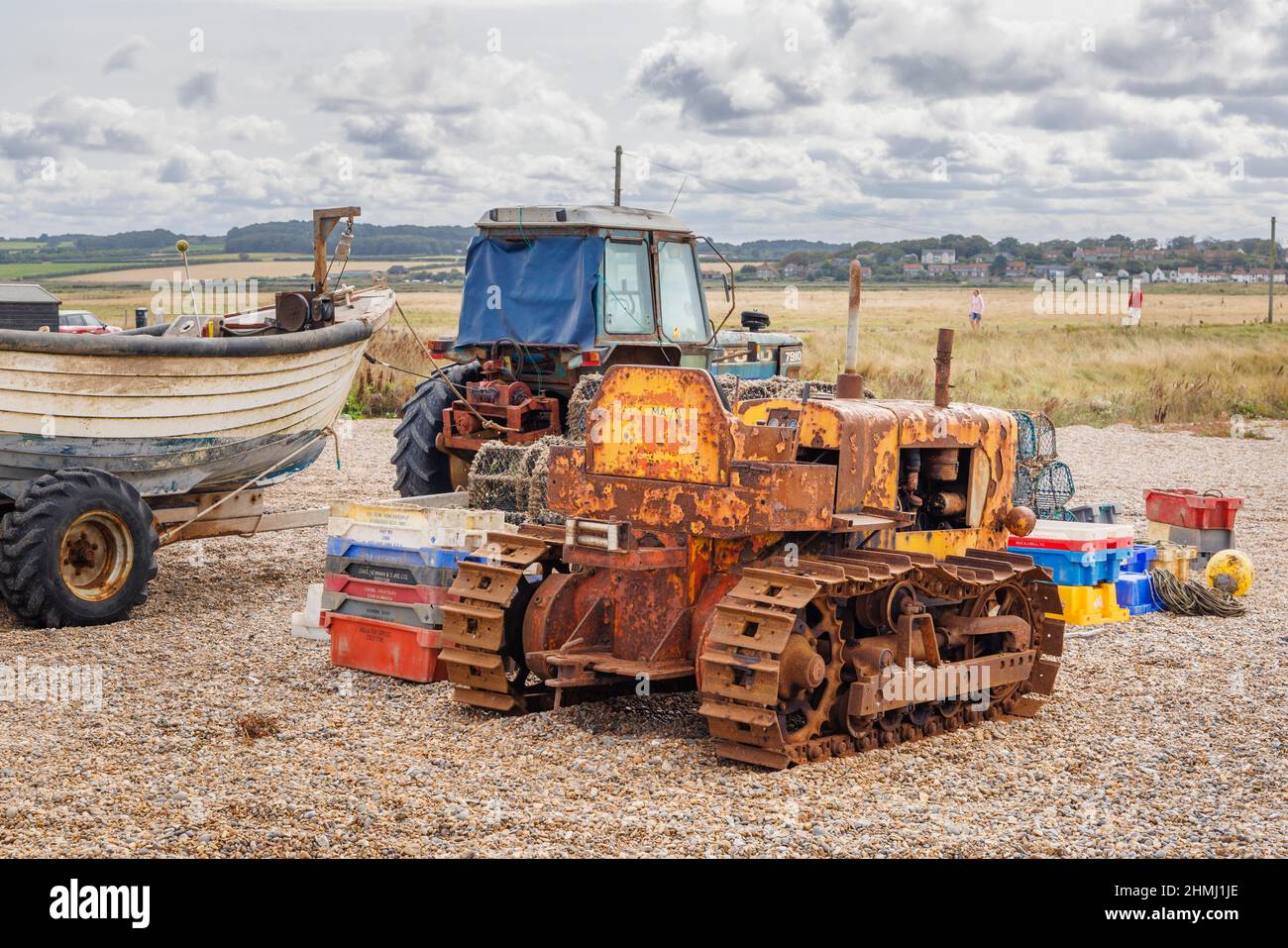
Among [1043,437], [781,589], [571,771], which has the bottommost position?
[571,771]

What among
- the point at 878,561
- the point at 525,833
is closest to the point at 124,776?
the point at 525,833

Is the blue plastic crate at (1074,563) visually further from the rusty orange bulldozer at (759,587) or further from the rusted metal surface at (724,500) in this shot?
the rusted metal surface at (724,500)

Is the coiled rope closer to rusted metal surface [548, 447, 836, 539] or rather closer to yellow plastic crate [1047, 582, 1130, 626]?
yellow plastic crate [1047, 582, 1130, 626]

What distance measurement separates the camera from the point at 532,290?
1120 centimetres

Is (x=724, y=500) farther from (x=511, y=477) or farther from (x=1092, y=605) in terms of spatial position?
(x=1092, y=605)

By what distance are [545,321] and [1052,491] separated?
164 inches

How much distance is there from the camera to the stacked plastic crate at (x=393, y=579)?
7535 millimetres

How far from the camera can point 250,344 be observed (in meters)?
9.89

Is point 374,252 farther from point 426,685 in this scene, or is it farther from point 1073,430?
point 426,685

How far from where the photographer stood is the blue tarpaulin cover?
36.0 ft

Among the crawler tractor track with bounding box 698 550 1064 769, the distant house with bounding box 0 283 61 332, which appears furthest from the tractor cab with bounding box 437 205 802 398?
the crawler tractor track with bounding box 698 550 1064 769

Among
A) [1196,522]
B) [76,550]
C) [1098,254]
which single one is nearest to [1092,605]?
[1196,522]

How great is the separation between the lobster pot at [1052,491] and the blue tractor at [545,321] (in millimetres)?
2782

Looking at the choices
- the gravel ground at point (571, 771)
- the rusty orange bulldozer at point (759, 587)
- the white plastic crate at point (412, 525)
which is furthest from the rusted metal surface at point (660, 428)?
the gravel ground at point (571, 771)
